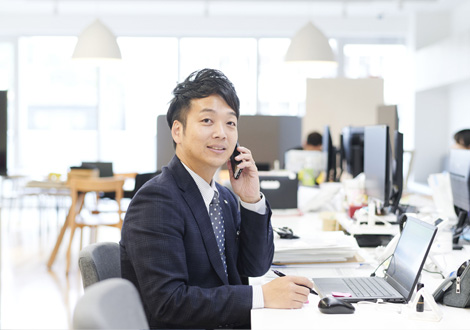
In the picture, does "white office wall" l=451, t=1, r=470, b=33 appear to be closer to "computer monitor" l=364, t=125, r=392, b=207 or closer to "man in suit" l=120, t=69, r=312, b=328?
"computer monitor" l=364, t=125, r=392, b=207

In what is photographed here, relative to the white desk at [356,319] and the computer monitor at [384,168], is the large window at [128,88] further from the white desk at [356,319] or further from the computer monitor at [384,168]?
the white desk at [356,319]

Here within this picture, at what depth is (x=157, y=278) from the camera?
59.8 inches

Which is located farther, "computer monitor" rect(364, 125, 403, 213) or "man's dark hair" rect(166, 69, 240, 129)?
"computer monitor" rect(364, 125, 403, 213)

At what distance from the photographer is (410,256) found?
165 centimetres

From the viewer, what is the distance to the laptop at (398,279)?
1564 millimetres

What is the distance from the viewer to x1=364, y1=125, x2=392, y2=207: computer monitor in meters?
2.69

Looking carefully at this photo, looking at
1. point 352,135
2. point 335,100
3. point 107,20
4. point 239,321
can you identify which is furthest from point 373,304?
point 107,20

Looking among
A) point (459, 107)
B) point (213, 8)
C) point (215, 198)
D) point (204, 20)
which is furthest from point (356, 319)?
point (204, 20)

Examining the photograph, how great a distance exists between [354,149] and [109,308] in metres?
3.55

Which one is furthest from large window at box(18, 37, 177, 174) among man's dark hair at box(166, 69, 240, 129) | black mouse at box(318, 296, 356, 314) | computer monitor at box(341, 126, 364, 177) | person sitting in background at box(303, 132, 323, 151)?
black mouse at box(318, 296, 356, 314)

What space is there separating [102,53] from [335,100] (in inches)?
144

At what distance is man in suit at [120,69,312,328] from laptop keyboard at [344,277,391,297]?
19 cm

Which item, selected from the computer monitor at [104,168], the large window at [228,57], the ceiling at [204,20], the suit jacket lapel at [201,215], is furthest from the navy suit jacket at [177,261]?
the large window at [228,57]

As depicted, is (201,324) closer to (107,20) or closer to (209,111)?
(209,111)
